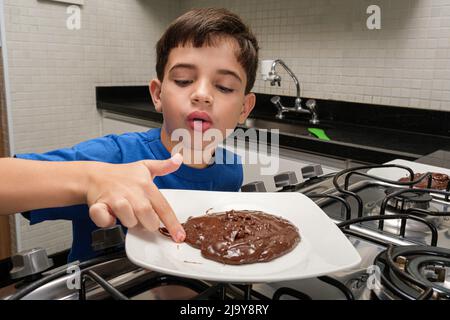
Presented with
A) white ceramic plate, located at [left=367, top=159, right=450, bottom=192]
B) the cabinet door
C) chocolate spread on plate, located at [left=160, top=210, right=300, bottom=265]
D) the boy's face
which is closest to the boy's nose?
the boy's face

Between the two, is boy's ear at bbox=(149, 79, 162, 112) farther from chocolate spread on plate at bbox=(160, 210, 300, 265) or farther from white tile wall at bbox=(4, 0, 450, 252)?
white tile wall at bbox=(4, 0, 450, 252)

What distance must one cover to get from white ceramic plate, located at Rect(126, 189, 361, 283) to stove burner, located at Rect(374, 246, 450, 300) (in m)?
0.06

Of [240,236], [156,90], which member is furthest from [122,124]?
[240,236]

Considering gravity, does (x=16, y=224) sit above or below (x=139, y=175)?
below

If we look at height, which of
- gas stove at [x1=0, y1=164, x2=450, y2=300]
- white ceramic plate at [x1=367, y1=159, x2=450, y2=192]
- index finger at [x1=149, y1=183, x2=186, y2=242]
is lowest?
gas stove at [x1=0, y1=164, x2=450, y2=300]

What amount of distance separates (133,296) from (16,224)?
207 cm

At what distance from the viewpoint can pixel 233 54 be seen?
791 mm

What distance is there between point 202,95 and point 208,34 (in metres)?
0.17

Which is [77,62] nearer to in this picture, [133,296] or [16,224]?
[16,224]

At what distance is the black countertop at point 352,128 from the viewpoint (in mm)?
1426

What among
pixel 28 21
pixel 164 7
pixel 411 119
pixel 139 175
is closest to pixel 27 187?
pixel 139 175

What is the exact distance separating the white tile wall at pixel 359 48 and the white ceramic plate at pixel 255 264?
1502 millimetres

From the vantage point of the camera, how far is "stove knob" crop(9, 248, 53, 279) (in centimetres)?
42

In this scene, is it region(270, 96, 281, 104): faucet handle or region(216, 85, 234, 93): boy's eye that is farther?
region(270, 96, 281, 104): faucet handle
